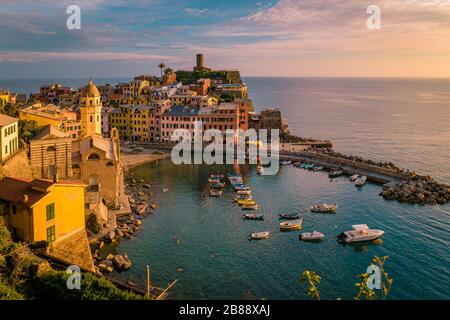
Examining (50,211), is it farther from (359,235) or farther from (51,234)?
(359,235)

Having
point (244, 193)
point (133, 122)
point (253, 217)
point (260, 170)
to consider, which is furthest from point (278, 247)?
point (133, 122)

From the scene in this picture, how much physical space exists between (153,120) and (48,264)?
62046mm

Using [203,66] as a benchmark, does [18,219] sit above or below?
below

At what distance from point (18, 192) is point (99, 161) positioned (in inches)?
600

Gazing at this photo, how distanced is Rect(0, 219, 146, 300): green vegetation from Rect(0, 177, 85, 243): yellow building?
130 inches

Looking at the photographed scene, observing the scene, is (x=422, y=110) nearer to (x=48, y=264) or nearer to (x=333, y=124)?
(x=333, y=124)

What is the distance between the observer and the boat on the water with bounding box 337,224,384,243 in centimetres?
4022

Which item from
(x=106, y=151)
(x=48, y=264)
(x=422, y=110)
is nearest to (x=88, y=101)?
(x=106, y=151)

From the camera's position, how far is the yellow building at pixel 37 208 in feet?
94.1

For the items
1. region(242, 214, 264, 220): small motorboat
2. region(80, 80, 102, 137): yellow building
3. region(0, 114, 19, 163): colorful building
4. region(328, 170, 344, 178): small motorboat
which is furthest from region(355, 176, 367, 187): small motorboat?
region(0, 114, 19, 163): colorful building

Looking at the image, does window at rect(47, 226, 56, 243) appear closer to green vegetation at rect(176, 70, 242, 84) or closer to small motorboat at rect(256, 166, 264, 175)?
small motorboat at rect(256, 166, 264, 175)

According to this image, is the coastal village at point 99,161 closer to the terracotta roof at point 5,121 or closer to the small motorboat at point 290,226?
the terracotta roof at point 5,121

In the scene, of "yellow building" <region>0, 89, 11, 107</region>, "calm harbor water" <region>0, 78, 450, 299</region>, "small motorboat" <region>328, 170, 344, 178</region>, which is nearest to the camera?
"calm harbor water" <region>0, 78, 450, 299</region>
